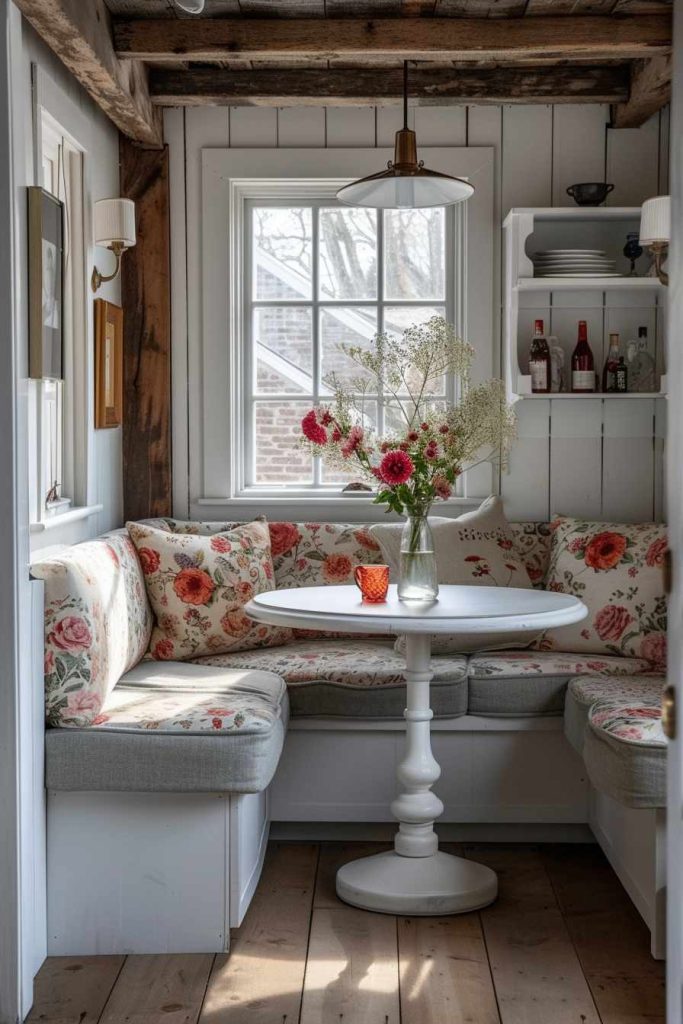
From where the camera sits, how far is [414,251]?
445 cm

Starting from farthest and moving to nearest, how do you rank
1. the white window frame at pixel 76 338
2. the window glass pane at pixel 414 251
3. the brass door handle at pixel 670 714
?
the window glass pane at pixel 414 251, the white window frame at pixel 76 338, the brass door handle at pixel 670 714

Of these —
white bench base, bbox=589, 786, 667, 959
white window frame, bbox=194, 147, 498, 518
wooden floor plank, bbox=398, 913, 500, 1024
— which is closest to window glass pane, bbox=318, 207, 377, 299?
white window frame, bbox=194, 147, 498, 518

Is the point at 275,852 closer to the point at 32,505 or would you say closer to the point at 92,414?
the point at 32,505

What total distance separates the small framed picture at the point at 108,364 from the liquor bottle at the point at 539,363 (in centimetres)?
144

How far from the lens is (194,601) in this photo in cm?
376

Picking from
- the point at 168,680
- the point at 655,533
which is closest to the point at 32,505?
the point at 168,680

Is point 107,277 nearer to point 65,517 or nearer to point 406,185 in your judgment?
point 65,517

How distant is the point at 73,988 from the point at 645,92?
3188mm

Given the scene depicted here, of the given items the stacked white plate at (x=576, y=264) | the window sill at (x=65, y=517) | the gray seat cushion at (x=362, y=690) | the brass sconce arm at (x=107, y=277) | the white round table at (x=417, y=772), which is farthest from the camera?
the stacked white plate at (x=576, y=264)

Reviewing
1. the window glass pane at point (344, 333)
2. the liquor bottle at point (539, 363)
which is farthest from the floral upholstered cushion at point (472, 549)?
the window glass pane at point (344, 333)

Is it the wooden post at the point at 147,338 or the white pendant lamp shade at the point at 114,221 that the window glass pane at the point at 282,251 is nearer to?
the wooden post at the point at 147,338

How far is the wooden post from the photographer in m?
4.32

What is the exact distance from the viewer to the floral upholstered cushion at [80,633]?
9.16ft

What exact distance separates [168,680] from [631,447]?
6.47 ft
